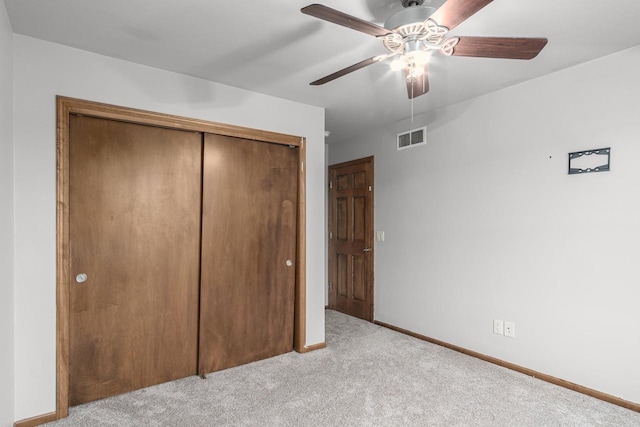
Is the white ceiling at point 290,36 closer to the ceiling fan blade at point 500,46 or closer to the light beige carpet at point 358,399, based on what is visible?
the ceiling fan blade at point 500,46

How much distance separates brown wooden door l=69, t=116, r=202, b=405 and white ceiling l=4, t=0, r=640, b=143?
0.56 m

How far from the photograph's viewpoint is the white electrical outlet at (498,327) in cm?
302

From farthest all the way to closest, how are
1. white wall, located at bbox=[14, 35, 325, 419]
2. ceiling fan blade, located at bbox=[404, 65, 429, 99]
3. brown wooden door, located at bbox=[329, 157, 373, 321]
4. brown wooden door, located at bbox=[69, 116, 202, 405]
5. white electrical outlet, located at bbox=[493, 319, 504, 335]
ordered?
brown wooden door, located at bbox=[329, 157, 373, 321] < white electrical outlet, located at bbox=[493, 319, 504, 335] < brown wooden door, located at bbox=[69, 116, 202, 405] < white wall, located at bbox=[14, 35, 325, 419] < ceiling fan blade, located at bbox=[404, 65, 429, 99]

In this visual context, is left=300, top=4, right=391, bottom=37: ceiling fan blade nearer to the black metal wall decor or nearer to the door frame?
the door frame

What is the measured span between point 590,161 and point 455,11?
6.15ft

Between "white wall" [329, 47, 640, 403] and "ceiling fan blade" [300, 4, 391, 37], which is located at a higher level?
"ceiling fan blade" [300, 4, 391, 37]

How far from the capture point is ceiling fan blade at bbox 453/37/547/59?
1.52 metres

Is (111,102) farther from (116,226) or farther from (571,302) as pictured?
(571,302)

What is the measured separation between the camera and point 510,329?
9.70 ft

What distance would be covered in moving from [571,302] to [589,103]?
1.46 meters

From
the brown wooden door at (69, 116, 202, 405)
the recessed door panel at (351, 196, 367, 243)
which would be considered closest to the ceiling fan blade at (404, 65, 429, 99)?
the brown wooden door at (69, 116, 202, 405)

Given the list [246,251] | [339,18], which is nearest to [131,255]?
[246,251]

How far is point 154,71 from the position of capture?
2596 mm

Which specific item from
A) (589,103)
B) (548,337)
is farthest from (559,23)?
(548,337)
